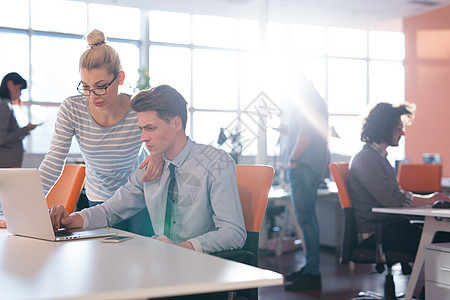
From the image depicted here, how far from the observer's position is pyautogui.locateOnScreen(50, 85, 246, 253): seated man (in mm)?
1841

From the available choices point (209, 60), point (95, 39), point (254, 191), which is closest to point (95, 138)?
point (95, 39)

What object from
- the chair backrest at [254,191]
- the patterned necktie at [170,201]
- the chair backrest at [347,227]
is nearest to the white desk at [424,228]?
the chair backrest at [347,227]

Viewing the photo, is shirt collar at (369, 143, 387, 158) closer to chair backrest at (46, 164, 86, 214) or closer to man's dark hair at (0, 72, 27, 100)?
chair backrest at (46, 164, 86, 214)

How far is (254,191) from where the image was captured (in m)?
2.04

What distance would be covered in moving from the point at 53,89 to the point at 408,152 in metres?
6.04

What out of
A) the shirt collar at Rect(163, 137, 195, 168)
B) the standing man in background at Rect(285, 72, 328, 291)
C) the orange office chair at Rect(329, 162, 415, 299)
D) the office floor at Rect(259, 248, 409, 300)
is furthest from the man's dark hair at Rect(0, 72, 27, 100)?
the shirt collar at Rect(163, 137, 195, 168)

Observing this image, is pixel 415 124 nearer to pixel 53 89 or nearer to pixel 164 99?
pixel 53 89

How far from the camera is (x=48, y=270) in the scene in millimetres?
1175

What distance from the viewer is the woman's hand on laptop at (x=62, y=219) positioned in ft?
6.00

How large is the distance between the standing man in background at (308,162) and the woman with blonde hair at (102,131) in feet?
6.48

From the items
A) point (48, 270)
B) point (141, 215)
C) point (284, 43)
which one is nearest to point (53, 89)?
point (284, 43)

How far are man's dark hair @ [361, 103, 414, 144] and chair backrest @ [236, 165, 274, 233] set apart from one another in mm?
1538

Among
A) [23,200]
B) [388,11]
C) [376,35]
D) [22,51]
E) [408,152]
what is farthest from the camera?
[376,35]

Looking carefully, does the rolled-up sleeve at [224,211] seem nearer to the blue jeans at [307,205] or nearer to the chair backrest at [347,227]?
the chair backrest at [347,227]
